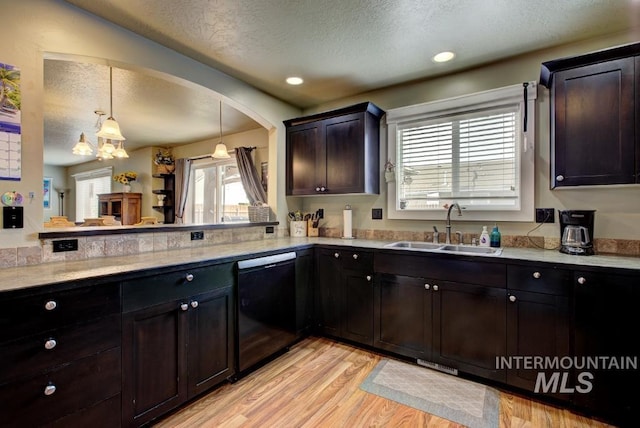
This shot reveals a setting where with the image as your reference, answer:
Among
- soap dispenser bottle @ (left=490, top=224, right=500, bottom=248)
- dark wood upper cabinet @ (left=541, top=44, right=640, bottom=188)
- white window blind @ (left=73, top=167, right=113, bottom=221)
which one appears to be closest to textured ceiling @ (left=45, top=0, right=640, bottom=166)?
dark wood upper cabinet @ (left=541, top=44, right=640, bottom=188)

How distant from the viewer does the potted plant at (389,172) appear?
3127 mm

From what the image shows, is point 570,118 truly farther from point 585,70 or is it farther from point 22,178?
point 22,178

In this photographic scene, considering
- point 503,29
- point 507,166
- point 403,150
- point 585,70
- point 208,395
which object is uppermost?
point 503,29

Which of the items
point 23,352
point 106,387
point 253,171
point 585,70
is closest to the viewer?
point 23,352

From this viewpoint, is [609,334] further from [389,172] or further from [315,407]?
[389,172]

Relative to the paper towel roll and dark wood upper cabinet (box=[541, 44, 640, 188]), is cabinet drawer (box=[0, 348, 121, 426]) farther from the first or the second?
dark wood upper cabinet (box=[541, 44, 640, 188])

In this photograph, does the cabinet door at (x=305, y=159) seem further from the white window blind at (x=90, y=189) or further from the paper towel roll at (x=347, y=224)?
the white window blind at (x=90, y=189)

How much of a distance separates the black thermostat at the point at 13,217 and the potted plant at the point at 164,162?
4812 millimetres

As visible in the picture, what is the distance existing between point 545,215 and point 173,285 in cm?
278

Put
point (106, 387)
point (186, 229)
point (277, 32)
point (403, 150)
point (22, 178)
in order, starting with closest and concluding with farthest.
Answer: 1. point (106, 387)
2. point (22, 178)
3. point (277, 32)
4. point (186, 229)
5. point (403, 150)

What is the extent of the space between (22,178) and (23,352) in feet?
3.25

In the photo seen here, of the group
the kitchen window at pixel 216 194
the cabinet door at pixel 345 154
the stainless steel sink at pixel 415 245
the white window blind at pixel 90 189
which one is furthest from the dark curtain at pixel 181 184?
the stainless steel sink at pixel 415 245

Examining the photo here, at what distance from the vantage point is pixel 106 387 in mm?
1536

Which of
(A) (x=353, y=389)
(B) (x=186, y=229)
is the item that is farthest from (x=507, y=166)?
(B) (x=186, y=229)
